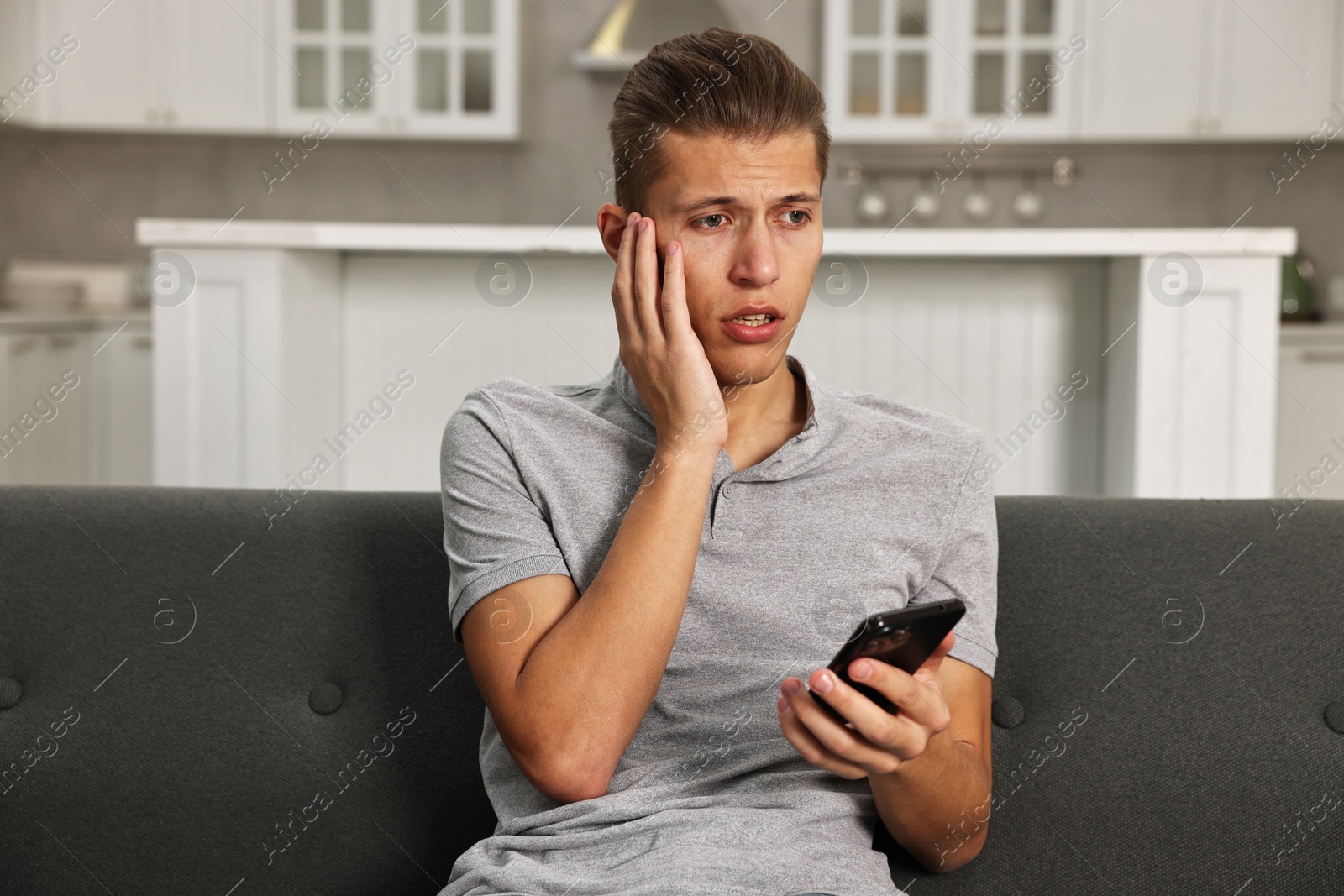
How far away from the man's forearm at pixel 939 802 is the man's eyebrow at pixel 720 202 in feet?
1.54

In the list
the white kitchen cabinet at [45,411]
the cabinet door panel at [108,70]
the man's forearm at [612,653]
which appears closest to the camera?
the man's forearm at [612,653]

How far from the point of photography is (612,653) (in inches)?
36.5

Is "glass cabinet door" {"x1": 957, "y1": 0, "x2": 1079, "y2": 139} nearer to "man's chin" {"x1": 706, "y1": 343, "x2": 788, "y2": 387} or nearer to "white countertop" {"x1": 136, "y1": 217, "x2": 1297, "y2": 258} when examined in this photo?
"white countertop" {"x1": 136, "y1": 217, "x2": 1297, "y2": 258}

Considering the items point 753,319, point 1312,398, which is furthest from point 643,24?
point 753,319

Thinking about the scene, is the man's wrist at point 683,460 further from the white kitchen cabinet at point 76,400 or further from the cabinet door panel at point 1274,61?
the cabinet door panel at point 1274,61

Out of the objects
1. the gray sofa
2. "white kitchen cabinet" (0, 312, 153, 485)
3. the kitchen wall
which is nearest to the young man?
the gray sofa

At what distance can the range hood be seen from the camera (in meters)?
4.12

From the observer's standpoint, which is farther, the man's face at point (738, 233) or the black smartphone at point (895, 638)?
the man's face at point (738, 233)

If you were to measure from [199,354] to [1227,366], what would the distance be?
2357 millimetres

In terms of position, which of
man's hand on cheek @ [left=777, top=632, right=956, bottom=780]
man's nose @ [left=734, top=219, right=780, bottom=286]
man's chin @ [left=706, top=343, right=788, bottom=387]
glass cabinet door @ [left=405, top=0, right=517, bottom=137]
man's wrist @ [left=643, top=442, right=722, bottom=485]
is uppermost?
glass cabinet door @ [left=405, top=0, right=517, bottom=137]

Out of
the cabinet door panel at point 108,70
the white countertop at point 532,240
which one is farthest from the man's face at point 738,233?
the cabinet door panel at point 108,70

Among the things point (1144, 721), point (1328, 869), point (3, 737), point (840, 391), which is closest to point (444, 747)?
point (3, 737)

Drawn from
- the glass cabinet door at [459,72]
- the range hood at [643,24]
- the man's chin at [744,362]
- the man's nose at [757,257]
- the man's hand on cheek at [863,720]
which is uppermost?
the range hood at [643,24]

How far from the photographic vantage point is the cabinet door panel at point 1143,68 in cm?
382
